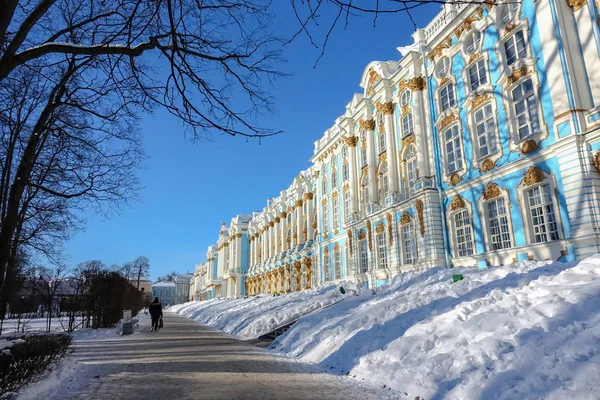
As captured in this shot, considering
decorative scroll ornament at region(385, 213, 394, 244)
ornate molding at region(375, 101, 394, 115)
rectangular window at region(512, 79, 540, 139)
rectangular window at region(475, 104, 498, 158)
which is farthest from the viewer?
ornate molding at region(375, 101, 394, 115)

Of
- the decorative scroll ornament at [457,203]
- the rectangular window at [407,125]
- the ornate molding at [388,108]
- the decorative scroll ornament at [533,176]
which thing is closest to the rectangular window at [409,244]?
the decorative scroll ornament at [457,203]

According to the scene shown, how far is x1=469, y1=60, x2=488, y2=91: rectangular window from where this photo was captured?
1809cm

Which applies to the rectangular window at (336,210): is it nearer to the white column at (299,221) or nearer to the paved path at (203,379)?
the white column at (299,221)

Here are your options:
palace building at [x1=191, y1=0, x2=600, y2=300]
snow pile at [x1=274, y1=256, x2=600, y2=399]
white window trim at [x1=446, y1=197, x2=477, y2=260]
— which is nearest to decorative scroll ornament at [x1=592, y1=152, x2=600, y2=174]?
palace building at [x1=191, y1=0, x2=600, y2=300]

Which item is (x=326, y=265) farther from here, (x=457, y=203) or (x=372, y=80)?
(x=457, y=203)

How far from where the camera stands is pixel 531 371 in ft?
16.7

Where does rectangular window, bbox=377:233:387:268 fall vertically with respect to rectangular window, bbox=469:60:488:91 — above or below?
below

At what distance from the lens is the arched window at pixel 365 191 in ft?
92.5

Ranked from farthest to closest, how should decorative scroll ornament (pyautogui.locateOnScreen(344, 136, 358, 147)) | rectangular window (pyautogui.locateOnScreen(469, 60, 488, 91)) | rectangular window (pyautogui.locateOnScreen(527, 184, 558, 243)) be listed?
1. decorative scroll ornament (pyautogui.locateOnScreen(344, 136, 358, 147))
2. rectangular window (pyautogui.locateOnScreen(469, 60, 488, 91))
3. rectangular window (pyautogui.locateOnScreen(527, 184, 558, 243))

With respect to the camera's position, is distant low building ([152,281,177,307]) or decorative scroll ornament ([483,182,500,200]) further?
distant low building ([152,281,177,307])

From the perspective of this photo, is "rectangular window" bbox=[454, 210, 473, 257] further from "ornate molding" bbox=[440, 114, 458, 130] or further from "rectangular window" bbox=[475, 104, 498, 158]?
"ornate molding" bbox=[440, 114, 458, 130]

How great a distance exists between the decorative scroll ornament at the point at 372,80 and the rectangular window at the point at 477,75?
341 inches

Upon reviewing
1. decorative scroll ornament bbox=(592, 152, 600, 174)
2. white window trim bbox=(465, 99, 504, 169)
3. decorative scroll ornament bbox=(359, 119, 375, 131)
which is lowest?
decorative scroll ornament bbox=(592, 152, 600, 174)

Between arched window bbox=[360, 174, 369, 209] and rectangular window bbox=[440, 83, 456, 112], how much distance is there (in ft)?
27.1
